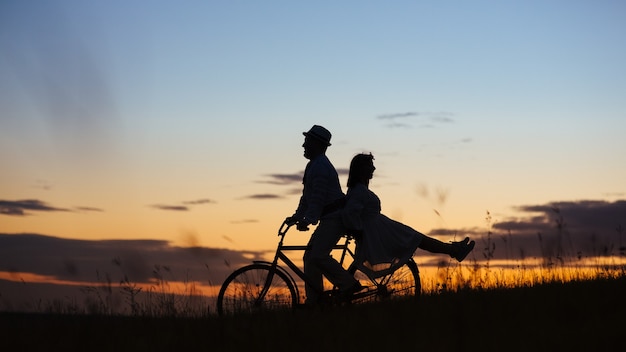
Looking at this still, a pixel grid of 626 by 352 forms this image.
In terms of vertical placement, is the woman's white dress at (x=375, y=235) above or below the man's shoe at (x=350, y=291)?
above

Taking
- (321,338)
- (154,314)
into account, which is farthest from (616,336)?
(154,314)

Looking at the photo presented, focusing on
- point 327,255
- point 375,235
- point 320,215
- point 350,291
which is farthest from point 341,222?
point 350,291

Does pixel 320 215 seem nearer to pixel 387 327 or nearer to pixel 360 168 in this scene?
pixel 360 168

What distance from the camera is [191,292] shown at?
13.0 m

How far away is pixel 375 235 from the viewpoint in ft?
39.1

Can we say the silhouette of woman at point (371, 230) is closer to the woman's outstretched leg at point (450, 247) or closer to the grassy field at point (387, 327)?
the woman's outstretched leg at point (450, 247)

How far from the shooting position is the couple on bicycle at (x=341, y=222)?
11320 millimetres

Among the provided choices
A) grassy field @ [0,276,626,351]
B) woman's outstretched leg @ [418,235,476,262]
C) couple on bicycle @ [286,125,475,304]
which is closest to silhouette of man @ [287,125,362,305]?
couple on bicycle @ [286,125,475,304]

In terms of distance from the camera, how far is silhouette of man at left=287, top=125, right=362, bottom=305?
444 inches

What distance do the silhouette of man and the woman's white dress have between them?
0.20 metres

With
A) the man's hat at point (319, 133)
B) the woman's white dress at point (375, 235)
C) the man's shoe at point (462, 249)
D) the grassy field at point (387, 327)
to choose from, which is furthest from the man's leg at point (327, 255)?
the man's shoe at point (462, 249)

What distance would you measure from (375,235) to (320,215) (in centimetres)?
103

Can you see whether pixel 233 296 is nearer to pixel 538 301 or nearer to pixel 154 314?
pixel 154 314

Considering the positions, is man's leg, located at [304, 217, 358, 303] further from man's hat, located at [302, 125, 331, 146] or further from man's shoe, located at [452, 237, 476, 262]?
man's shoe, located at [452, 237, 476, 262]
